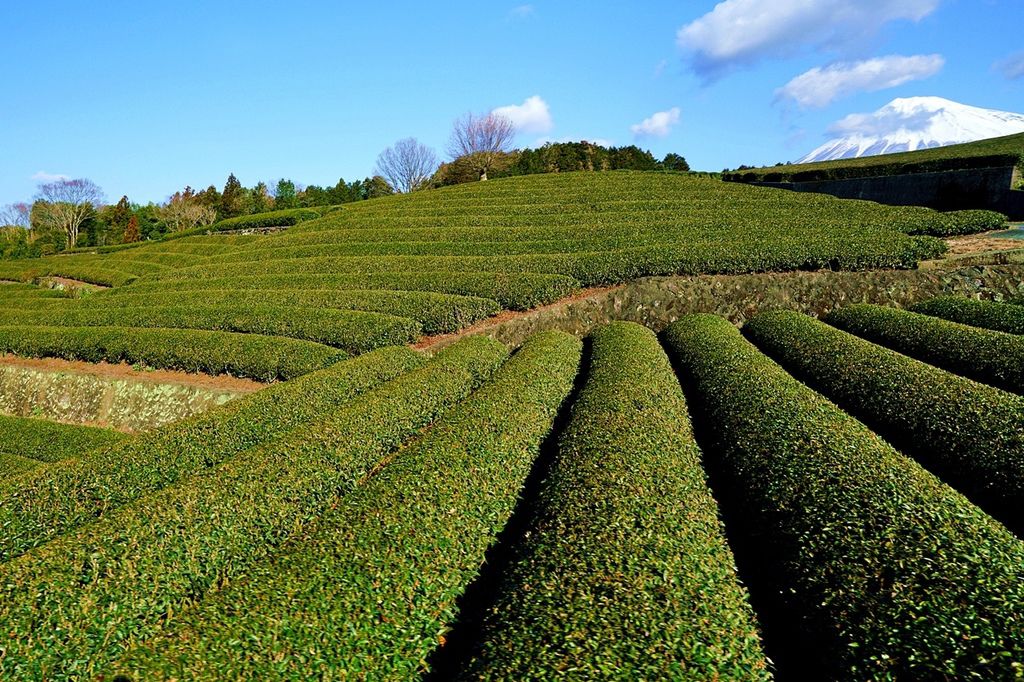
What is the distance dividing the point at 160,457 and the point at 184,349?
8.49m

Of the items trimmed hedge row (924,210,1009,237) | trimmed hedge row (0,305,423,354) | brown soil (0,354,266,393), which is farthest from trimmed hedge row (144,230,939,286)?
brown soil (0,354,266,393)

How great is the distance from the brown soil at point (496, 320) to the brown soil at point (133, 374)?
4.83 m

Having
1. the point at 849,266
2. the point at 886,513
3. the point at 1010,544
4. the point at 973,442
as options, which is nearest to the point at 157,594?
the point at 886,513

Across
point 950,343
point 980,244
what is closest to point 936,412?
point 950,343

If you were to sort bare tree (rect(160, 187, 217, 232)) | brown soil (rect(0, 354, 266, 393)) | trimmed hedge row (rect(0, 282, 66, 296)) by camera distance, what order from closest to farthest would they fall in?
1. brown soil (rect(0, 354, 266, 393))
2. trimmed hedge row (rect(0, 282, 66, 296))
3. bare tree (rect(160, 187, 217, 232))

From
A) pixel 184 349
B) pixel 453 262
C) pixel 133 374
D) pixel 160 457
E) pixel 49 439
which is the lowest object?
pixel 49 439

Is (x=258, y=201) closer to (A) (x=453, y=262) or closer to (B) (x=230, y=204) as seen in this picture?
(B) (x=230, y=204)

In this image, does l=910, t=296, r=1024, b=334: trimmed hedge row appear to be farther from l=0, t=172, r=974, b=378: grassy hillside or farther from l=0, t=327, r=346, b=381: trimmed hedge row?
l=0, t=327, r=346, b=381: trimmed hedge row

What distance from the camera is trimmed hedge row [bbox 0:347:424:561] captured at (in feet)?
25.5

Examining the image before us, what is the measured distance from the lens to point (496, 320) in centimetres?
1895

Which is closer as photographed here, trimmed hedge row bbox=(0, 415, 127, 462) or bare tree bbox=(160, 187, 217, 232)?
trimmed hedge row bbox=(0, 415, 127, 462)

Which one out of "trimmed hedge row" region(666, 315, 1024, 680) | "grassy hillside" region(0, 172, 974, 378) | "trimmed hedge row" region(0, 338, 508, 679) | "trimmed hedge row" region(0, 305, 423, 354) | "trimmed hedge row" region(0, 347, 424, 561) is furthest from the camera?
"grassy hillside" region(0, 172, 974, 378)

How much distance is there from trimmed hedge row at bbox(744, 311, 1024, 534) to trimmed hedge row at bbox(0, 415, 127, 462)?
1505 cm

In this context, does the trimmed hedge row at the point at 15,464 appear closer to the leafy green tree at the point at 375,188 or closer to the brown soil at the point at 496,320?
the brown soil at the point at 496,320
